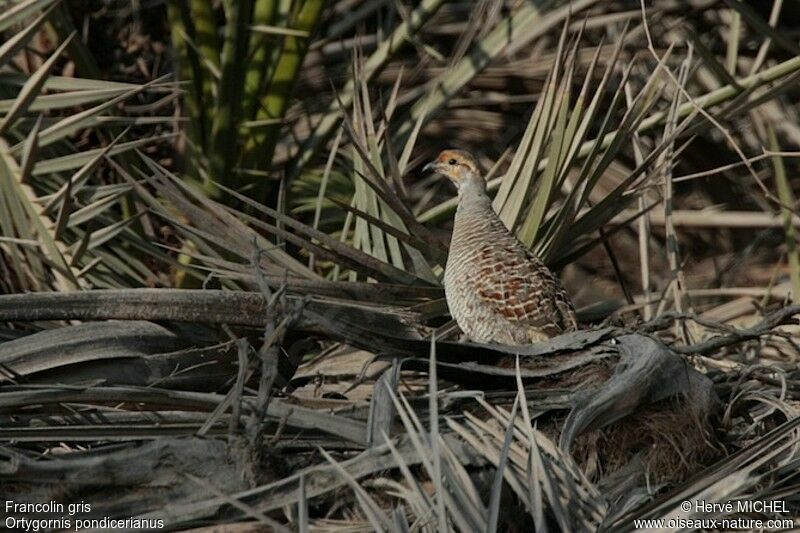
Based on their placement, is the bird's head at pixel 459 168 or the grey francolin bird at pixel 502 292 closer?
the grey francolin bird at pixel 502 292

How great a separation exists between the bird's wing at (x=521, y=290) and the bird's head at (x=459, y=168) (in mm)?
958

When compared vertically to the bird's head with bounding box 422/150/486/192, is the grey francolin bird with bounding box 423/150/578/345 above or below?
below

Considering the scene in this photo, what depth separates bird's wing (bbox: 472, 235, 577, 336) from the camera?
16.7 feet

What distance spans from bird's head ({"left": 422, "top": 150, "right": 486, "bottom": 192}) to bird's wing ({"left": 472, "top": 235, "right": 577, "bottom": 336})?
3.14 feet

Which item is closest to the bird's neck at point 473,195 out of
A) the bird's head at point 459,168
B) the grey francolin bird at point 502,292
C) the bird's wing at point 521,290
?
the bird's head at point 459,168

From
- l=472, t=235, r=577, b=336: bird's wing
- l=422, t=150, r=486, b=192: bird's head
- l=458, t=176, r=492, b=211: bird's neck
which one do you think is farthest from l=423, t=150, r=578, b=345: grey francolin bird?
l=422, t=150, r=486, b=192: bird's head

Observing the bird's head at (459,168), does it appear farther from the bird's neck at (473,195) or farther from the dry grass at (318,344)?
the dry grass at (318,344)

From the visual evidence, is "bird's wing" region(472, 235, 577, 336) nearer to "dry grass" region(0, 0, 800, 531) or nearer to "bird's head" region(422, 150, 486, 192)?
"dry grass" region(0, 0, 800, 531)

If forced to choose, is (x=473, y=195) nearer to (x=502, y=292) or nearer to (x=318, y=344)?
(x=502, y=292)

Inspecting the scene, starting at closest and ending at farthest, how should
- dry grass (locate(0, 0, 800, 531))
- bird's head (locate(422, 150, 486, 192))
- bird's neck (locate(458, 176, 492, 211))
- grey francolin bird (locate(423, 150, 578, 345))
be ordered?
1. dry grass (locate(0, 0, 800, 531))
2. grey francolin bird (locate(423, 150, 578, 345))
3. bird's neck (locate(458, 176, 492, 211))
4. bird's head (locate(422, 150, 486, 192))

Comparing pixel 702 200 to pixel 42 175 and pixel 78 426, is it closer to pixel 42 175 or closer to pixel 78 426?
pixel 42 175

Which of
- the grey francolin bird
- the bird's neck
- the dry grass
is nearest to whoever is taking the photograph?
the dry grass

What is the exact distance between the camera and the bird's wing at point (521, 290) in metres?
5.09

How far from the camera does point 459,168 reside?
6.46m
